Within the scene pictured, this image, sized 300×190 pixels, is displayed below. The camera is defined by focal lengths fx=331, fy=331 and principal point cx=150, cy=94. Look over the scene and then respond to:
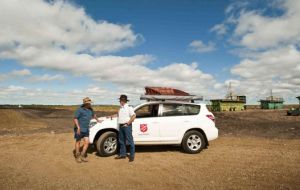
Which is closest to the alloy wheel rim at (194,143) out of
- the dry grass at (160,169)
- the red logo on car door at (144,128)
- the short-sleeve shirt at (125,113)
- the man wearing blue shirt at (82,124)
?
the dry grass at (160,169)

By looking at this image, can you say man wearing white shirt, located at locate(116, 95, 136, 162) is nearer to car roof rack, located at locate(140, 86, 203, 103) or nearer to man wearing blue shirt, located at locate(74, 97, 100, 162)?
man wearing blue shirt, located at locate(74, 97, 100, 162)

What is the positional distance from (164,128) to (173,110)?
2.32 feet

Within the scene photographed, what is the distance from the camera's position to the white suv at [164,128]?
996 centimetres

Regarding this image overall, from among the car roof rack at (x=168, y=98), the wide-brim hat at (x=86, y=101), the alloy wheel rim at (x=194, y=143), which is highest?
the car roof rack at (x=168, y=98)

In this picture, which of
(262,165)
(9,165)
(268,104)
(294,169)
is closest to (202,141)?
(262,165)

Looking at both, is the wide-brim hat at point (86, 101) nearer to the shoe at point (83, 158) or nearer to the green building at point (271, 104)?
the shoe at point (83, 158)

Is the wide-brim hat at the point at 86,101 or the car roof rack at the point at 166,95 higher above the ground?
the car roof rack at the point at 166,95

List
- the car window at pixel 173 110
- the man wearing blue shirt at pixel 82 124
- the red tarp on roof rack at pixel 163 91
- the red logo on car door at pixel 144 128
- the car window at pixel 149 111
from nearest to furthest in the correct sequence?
the man wearing blue shirt at pixel 82 124 → the red logo on car door at pixel 144 128 → the car window at pixel 149 111 → the car window at pixel 173 110 → the red tarp on roof rack at pixel 163 91

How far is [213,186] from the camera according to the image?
6426 mm

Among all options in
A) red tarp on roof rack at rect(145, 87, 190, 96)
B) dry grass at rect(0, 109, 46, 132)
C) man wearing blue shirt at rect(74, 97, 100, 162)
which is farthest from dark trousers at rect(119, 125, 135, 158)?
dry grass at rect(0, 109, 46, 132)

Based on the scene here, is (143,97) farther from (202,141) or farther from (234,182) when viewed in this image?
(234,182)

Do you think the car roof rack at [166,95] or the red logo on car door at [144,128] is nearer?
the red logo on car door at [144,128]

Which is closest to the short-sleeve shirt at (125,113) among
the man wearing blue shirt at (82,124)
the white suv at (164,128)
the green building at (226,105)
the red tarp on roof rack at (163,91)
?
the white suv at (164,128)

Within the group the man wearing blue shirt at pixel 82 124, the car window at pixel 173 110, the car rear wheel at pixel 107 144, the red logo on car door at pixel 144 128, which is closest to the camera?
the man wearing blue shirt at pixel 82 124
